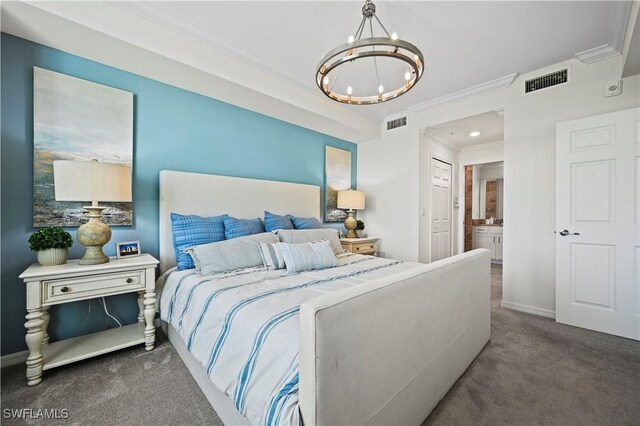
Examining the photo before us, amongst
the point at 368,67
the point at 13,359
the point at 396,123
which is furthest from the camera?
the point at 396,123

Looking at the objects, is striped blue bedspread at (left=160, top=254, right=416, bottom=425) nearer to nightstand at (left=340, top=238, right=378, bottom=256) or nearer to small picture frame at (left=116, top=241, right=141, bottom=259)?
small picture frame at (left=116, top=241, right=141, bottom=259)

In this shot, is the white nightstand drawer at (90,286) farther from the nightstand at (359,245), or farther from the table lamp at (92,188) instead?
the nightstand at (359,245)

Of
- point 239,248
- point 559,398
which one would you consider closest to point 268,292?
point 239,248

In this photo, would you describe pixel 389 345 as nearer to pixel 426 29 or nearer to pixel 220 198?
pixel 220 198

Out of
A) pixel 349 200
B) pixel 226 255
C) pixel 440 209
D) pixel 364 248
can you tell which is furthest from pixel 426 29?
pixel 440 209

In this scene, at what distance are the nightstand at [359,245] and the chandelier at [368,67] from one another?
6.37 feet

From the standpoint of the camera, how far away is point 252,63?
8.83ft

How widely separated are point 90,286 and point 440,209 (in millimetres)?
4644

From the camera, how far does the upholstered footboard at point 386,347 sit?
0.84 m

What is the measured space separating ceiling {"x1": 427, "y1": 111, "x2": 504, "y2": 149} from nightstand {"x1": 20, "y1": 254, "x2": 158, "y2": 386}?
400 centimetres

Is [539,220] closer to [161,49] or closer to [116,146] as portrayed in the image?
[161,49]

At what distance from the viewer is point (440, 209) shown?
4.58 meters

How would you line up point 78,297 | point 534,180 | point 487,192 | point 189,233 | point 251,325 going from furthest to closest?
point 487,192 < point 534,180 < point 189,233 < point 78,297 < point 251,325

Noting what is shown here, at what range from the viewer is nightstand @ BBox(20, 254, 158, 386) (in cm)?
166
